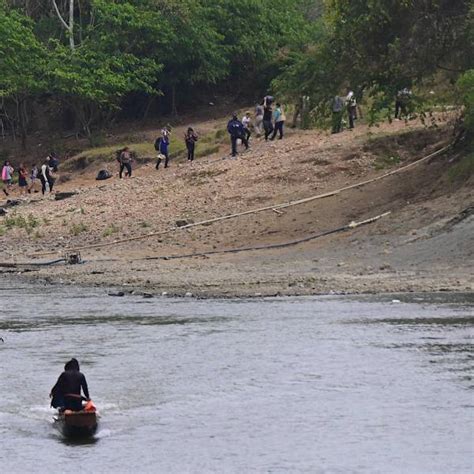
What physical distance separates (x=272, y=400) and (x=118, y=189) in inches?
1041

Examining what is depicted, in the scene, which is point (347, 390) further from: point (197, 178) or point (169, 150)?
point (169, 150)

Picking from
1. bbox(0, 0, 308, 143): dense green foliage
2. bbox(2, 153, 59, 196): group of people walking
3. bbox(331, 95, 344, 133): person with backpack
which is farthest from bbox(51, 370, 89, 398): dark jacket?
bbox(0, 0, 308, 143): dense green foliage

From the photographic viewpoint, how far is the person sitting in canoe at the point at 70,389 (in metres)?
18.8

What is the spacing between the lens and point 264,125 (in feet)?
153

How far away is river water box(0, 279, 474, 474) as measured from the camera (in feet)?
56.3

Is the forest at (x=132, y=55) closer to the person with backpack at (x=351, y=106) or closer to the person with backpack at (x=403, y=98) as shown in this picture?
the person with backpack at (x=351, y=106)

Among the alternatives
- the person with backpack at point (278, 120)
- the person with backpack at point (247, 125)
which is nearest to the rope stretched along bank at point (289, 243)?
the person with backpack at point (278, 120)

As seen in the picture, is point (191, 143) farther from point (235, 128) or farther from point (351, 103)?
point (351, 103)

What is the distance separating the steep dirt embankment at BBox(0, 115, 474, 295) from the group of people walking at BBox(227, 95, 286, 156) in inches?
21.4

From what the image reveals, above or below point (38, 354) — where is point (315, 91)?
above

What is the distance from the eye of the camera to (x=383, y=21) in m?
36.0

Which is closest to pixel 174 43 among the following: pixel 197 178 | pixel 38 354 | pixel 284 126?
pixel 284 126

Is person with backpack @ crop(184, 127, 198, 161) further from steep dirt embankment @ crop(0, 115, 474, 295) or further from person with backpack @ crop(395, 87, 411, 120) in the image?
person with backpack @ crop(395, 87, 411, 120)

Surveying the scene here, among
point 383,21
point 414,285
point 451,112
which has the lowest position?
point 414,285
